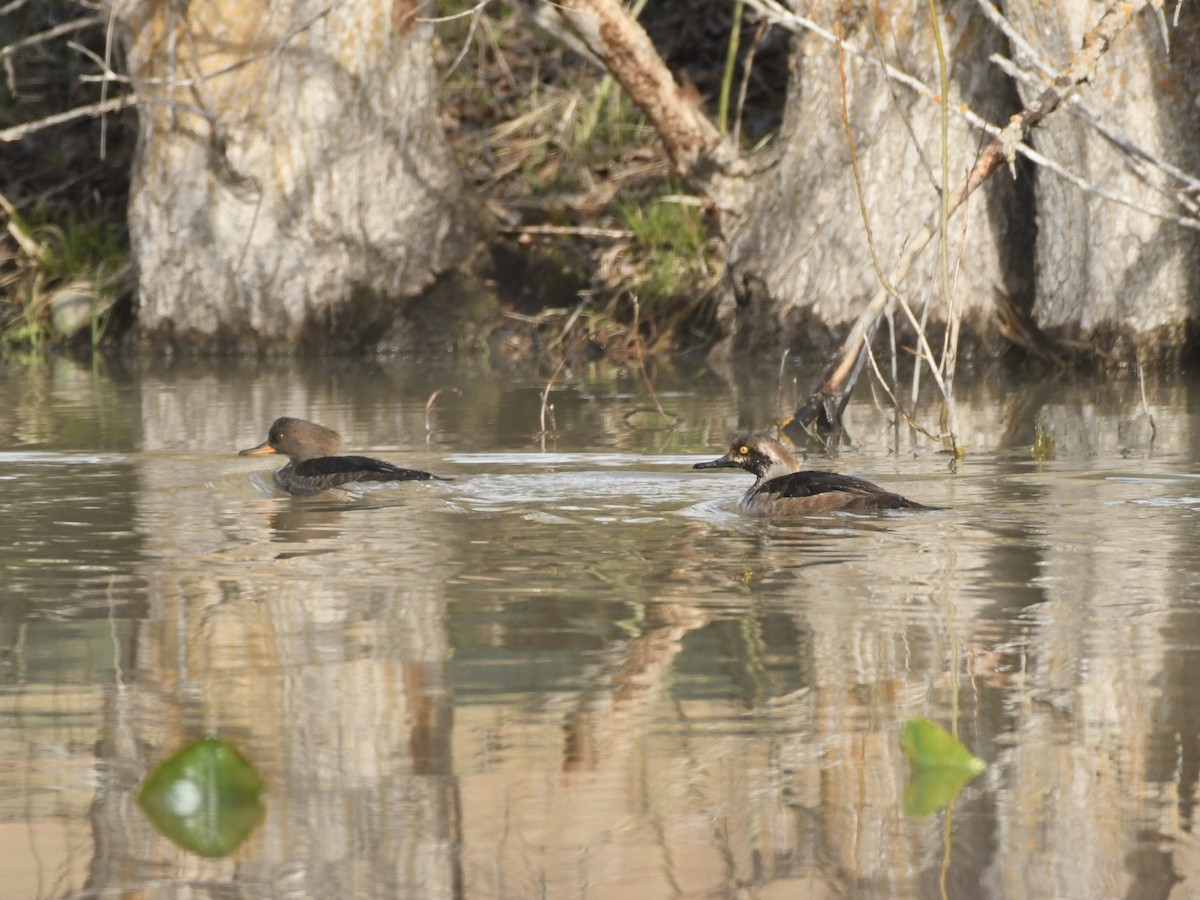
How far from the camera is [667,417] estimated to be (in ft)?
35.2

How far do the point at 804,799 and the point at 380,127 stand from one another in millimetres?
12409

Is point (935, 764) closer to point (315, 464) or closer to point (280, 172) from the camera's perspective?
point (315, 464)

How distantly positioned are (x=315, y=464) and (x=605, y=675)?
12.1 ft

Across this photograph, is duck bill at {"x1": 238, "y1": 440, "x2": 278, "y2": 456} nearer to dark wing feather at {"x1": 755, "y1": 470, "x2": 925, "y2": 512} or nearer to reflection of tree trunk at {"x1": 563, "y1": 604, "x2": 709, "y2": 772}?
dark wing feather at {"x1": 755, "y1": 470, "x2": 925, "y2": 512}

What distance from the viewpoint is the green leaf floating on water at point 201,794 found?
3729mm

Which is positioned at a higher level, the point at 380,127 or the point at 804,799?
the point at 380,127

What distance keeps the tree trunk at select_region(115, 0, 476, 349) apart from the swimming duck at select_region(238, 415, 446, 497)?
6463 millimetres

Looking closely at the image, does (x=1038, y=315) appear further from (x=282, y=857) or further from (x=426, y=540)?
(x=282, y=857)

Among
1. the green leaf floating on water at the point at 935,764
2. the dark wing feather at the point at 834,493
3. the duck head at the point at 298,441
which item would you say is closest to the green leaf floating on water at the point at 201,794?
the green leaf floating on water at the point at 935,764

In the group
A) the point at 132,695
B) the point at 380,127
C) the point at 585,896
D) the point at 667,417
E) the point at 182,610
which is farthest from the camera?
the point at 380,127

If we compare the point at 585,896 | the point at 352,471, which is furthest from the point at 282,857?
the point at 352,471

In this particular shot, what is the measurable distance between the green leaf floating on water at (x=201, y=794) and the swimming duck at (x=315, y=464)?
4249 mm

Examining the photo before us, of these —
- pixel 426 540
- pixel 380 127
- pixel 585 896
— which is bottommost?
pixel 585 896

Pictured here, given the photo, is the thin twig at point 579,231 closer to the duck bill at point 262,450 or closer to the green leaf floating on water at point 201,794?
the duck bill at point 262,450
